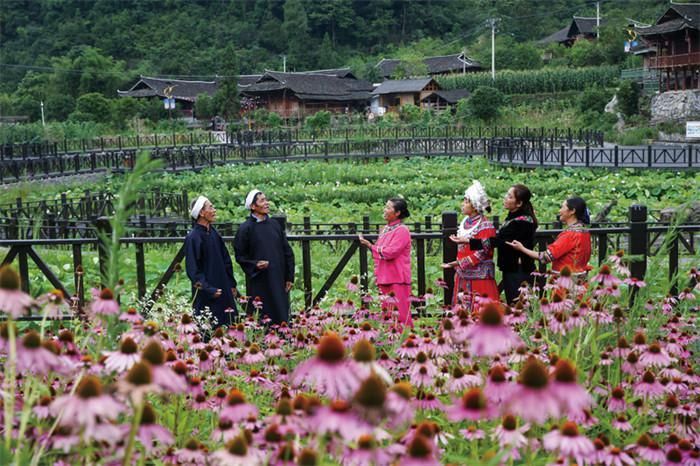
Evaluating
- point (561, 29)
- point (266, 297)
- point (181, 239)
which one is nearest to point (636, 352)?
point (266, 297)

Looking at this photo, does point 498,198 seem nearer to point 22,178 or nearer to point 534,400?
point 22,178

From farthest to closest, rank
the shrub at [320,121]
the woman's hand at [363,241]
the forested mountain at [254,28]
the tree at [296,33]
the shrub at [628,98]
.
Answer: the tree at [296,33] < the forested mountain at [254,28] < the shrub at [320,121] < the shrub at [628,98] < the woman's hand at [363,241]

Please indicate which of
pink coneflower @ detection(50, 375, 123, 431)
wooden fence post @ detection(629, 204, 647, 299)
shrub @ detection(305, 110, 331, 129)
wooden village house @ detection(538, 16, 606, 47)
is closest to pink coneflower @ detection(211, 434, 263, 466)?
pink coneflower @ detection(50, 375, 123, 431)

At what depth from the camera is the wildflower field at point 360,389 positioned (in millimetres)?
1853

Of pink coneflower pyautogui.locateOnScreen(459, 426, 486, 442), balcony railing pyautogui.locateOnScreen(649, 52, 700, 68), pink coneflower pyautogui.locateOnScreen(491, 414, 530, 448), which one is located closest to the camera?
pink coneflower pyautogui.locateOnScreen(491, 414, 530, 448)

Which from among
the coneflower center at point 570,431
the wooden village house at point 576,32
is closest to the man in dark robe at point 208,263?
the coneflower center at point 570,431

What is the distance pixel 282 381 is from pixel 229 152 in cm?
3080

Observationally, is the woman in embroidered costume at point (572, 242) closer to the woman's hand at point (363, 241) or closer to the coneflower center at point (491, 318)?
the woman's hand at point (363, 241)

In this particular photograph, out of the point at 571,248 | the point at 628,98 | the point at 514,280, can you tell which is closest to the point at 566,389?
→ the point at 571,248

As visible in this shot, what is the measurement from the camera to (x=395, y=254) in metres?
6.17

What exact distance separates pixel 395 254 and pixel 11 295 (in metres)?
4.30

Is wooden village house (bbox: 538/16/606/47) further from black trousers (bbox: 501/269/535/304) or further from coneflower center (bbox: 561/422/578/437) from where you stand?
coneflower center (bbox: 561/422/578/437)

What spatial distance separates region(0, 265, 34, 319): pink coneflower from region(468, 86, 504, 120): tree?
44.0m

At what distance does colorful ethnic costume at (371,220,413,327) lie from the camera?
6.15m
